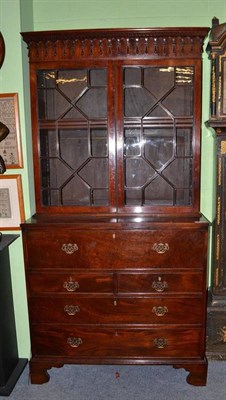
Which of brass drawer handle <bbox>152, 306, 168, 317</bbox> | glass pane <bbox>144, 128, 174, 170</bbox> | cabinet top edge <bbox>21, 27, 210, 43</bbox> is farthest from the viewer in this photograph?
glass pane <bbox>144, 128, 174, 170</bbox>

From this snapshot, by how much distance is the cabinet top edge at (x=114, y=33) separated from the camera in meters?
1.86

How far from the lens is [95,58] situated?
6.44 feet

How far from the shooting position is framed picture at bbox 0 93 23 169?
202cm

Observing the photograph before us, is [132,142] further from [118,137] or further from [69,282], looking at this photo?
[69,282]

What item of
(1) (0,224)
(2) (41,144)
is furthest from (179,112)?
(1) (0,224)

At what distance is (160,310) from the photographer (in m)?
1.96

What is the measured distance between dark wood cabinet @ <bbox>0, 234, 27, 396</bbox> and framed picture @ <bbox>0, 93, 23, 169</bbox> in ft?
1.65

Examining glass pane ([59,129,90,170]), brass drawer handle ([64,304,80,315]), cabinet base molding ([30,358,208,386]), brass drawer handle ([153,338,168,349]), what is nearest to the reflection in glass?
A: glass pane ([59,129,90,170])

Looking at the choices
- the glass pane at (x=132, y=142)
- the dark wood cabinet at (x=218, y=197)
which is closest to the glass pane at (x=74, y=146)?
the glass pane at (x=132, y=142)

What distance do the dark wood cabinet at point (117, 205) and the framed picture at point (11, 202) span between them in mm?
139

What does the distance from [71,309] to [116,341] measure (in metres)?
0.35

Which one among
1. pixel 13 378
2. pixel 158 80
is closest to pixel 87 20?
pixel 158 80

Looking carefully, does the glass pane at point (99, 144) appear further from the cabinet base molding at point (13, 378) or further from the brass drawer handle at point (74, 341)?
the cabinet base molding at point (13, 378)

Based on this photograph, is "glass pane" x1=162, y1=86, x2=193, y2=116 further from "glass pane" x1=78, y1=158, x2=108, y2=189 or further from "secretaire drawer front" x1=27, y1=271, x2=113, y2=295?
"secretaire drawer front" x1=27, y1=271, x2=113, y2=295
